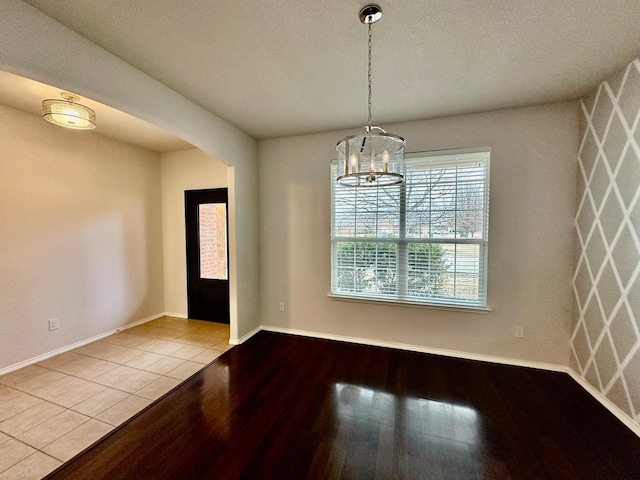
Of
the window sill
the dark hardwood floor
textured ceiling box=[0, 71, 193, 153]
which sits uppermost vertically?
textured ceiling box=[0, 71, 193, 153]

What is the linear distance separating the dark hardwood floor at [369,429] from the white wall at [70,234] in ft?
6.43

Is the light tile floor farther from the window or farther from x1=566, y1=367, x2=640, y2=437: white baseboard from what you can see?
x1=566, y1=367, x2=640, y2=437: white baseboard

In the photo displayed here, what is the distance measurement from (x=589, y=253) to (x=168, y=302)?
5.50 meters

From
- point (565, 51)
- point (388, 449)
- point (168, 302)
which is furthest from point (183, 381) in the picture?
point (565, 51)

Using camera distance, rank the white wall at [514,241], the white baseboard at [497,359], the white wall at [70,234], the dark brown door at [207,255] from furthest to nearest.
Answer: the dark brown door at [207,255], the white wall at [70,234], the white wall at [514,241], the white baseboard at [497,359]

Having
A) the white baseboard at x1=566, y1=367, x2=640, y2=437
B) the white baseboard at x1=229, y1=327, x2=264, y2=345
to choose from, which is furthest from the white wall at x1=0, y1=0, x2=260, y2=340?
the white baseboard at x1=566, y1=367, x2=640, y2=437

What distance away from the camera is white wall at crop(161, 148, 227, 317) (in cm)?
406

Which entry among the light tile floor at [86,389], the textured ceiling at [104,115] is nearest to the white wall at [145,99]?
the light tile floor at [86,389]

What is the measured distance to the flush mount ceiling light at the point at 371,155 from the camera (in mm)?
1462

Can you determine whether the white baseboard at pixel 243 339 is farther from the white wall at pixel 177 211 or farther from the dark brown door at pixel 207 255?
the white wall at pixel 177 211

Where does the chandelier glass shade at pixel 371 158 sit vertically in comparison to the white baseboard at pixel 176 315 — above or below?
above

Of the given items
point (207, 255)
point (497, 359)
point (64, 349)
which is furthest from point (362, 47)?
point (64, 349)

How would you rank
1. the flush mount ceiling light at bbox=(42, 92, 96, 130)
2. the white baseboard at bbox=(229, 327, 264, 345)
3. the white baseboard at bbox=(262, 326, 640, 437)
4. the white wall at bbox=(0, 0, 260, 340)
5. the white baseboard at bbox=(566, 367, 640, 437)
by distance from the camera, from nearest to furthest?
the white wall at bbox=(0, 0, 260, 340) < the white baseboard at bbox=(566, 367, 640, 437) < the white baseboard at bbox=(262, 326, 640, 437) < the flush mount ceiling light at bbox=(42, 92, 96, 130) < the white baseboard at bbox=(229, 327, 264, 345)

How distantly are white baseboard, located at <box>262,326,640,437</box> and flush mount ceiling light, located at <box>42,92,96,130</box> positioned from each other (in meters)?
3.07
